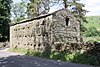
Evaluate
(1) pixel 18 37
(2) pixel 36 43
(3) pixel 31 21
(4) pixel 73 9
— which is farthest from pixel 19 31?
(4) pixel 73 9

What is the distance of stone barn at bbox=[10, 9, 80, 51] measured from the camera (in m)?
27.9

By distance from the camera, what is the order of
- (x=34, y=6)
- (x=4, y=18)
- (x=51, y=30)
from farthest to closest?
(x=4, y=18) → (x=34, y=6) → (x=51, y=30)

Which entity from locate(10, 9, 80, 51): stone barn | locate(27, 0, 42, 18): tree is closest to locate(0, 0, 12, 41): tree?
locate(27, 0, 42, 18): tree

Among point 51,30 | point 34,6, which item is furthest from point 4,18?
point 51,30

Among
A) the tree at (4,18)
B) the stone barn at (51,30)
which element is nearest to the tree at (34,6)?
the tree at (4,18)

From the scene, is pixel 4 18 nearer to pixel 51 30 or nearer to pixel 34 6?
pixel 34 6

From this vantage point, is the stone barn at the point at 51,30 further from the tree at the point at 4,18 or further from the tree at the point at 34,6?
the tree at the point at 4,18

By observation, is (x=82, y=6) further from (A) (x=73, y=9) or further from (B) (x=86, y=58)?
(B) (x=86, y=58)

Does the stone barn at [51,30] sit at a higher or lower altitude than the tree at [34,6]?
lower

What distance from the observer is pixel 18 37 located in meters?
36.5

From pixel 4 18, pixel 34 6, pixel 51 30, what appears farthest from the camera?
pixel 4 18

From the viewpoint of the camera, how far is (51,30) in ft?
91.3

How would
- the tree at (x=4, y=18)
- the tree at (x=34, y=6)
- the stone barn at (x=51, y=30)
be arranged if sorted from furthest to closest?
the tree at (x=4, y=18), the tree at (x=34, y=6), the stone barn at (x=51, y=30)

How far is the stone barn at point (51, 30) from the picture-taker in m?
27.9
